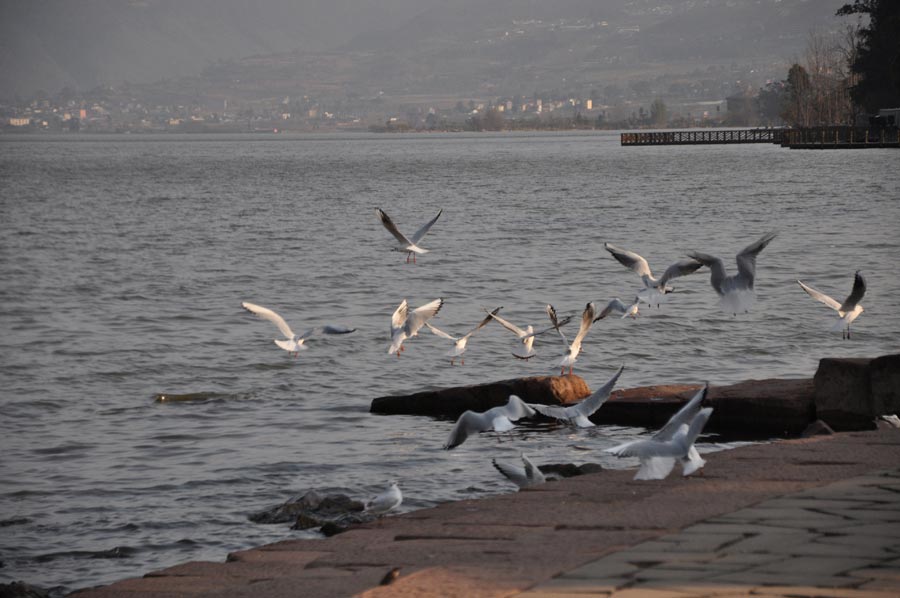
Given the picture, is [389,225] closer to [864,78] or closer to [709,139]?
[864,78]

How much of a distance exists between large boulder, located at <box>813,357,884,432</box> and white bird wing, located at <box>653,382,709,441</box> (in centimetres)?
309

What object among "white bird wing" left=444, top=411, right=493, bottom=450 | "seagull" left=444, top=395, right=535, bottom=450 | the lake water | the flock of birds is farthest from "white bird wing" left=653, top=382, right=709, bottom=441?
the lake water

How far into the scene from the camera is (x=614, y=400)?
13.2 meters

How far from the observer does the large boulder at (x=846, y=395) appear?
11125 mm

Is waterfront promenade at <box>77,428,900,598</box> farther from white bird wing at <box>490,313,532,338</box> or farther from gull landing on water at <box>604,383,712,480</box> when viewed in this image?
white bird wing at <box>490,313,532,338</box>

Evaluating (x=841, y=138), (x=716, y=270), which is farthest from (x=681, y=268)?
(x=841, y=138)

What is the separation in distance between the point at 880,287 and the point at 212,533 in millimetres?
18651

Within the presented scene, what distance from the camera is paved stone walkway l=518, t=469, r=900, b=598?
543cm

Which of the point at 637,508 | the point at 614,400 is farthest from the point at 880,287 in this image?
the point at 637,508

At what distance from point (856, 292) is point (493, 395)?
366cm

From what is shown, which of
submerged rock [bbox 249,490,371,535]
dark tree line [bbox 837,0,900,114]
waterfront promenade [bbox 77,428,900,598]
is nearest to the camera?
waterfront promenade [bbox 77,428,900,598]

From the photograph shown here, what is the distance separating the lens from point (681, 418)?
8383 mm

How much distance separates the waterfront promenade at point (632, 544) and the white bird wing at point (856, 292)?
4.45 meters

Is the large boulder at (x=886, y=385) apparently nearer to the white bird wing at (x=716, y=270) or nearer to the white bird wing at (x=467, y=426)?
the white bird wing at (x=716, y=270)
